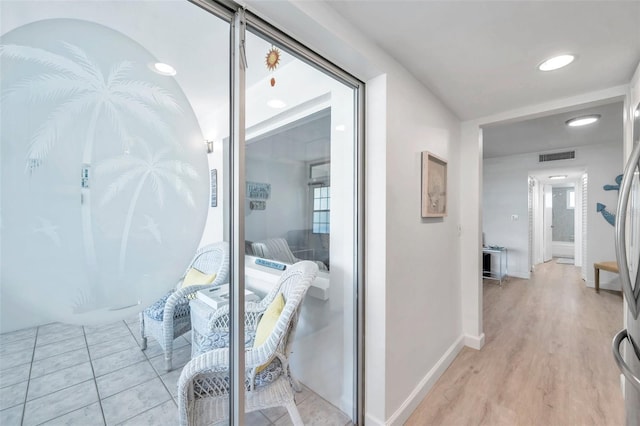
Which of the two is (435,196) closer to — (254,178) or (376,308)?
(376,308)

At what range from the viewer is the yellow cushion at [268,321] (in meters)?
1.36

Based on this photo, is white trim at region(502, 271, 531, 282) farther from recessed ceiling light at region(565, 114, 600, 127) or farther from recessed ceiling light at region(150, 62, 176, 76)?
recessed ceiling light at region(150, 62, 176, 76)

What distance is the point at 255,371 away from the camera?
51.5 inches

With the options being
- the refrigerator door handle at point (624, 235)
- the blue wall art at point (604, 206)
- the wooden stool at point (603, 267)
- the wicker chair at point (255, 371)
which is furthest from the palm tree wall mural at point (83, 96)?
the wooden stool at point (603, 267)

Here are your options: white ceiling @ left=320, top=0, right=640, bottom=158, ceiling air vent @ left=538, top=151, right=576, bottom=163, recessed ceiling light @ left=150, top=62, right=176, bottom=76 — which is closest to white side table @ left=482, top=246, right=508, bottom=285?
ceiling air vent @ left=538, top=151, right=576, bottom=163

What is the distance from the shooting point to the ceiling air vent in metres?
4.95

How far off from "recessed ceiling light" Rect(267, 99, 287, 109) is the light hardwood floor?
7.32 ft

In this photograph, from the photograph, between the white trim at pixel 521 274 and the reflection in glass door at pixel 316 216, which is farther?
the white trim at pixel 521 274

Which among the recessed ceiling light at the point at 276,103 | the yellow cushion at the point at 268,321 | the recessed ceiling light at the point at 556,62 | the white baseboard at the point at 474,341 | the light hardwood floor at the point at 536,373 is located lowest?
the light hardwood floor at the point at 536,373

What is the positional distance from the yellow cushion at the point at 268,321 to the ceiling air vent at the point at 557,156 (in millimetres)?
6136

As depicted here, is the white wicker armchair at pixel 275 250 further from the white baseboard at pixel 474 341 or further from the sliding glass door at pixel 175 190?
the white baseboard at pixel 474 341

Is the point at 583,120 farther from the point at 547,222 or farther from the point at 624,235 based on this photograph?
the point at 547,222

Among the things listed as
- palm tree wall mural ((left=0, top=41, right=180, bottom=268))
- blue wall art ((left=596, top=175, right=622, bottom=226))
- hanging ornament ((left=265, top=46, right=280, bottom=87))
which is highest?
hanging ornament ((left=265, top=46, right=280, bottom=87))

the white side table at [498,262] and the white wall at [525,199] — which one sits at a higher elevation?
the white wall at [525,199]
